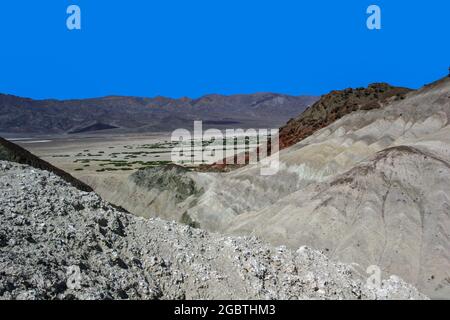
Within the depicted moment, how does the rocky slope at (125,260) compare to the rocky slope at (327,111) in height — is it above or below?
below

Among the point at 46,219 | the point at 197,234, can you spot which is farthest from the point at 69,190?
the point at 197,234

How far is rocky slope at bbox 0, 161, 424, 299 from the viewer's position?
12.1m

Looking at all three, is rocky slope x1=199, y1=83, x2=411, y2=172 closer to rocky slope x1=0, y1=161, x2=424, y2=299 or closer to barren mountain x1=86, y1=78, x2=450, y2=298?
barren mountain x1=86, y1=78, x2=450, y2=298

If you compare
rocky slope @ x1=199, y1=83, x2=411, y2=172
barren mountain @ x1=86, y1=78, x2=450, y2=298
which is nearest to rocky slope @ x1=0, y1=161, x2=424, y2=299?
barren mountain @ x1=86, y1=78, x2=450, y2=298

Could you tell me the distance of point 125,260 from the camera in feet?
45.7

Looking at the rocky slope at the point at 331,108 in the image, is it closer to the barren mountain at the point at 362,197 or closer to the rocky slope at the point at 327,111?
the rocky slope at the point at 327,111

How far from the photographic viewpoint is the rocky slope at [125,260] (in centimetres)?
1210

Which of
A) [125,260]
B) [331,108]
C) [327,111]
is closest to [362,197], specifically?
[125,260]

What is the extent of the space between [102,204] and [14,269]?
492cm

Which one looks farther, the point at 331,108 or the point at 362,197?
the point at 331,108

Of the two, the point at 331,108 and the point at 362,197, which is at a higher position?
the point at 331,108

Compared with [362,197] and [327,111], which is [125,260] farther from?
[327,111]

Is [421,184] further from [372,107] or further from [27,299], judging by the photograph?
[27,299]

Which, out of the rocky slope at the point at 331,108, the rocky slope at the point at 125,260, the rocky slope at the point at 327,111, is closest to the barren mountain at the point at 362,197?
the rocky slope at the point at 125,260
